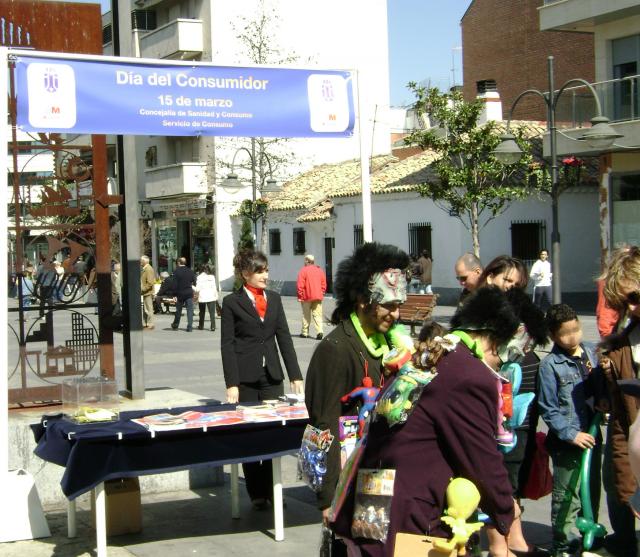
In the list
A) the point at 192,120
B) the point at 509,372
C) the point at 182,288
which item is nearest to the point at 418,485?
the point at 509,372

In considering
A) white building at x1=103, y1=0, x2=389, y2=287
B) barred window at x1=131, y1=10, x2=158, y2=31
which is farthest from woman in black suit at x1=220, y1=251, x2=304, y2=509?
barred window at x1=131, y1=10, x2=158, y2=31

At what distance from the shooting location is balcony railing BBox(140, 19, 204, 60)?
46500 mm

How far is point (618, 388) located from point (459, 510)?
6.38ft

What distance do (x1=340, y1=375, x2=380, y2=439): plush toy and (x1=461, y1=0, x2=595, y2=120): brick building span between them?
116 feet

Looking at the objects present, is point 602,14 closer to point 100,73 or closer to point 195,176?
point 100,73

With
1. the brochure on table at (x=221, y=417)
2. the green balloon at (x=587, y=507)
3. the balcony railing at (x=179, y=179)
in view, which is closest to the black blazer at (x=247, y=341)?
the brochure on table at (x=221, y=417)

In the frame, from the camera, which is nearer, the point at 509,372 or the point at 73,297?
the point at 509,372

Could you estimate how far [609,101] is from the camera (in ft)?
84.0

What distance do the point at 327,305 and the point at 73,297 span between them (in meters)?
23.4

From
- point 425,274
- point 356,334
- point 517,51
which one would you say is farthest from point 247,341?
point 517,51

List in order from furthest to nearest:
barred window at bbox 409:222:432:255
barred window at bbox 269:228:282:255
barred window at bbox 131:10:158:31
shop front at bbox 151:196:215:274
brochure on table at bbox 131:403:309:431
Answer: barred window at bbox 131:10:158:31
shop front at bbox 151:196:215:274
barred window at bbox 269:228:282:255
barred window at bbox 409:222:432:255
brochure on table at bbox 131:403:309:431

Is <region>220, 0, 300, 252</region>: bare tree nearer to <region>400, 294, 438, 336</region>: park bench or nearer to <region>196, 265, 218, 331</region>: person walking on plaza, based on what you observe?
<region>196, 265, 218, 331</region>: person walking on plaza

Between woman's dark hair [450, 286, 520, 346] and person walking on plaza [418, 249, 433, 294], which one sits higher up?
woman's dark hair [450, 286, 520, 346]

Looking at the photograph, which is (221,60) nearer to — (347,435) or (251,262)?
(251,262)
